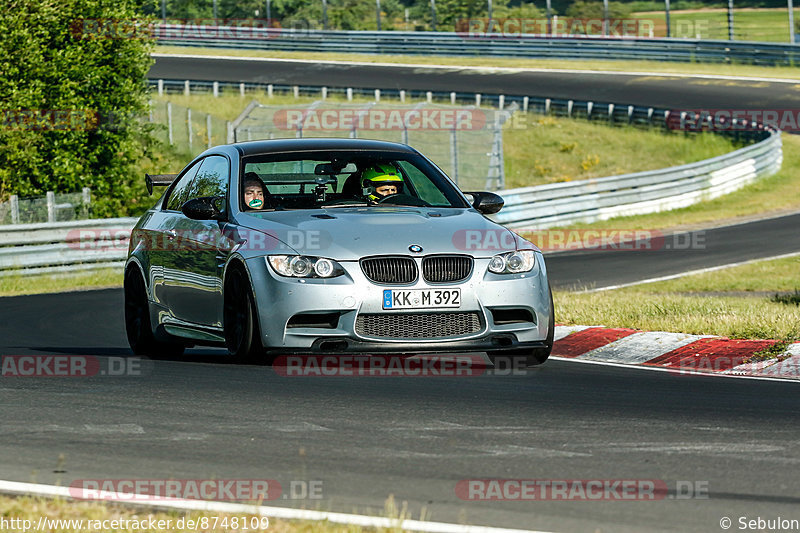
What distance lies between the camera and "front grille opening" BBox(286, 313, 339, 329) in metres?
8.78

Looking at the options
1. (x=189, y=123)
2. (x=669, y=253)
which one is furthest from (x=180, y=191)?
(x=189, y=123)

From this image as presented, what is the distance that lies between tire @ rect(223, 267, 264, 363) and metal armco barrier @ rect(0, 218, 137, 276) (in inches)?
514

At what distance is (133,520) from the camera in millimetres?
5078

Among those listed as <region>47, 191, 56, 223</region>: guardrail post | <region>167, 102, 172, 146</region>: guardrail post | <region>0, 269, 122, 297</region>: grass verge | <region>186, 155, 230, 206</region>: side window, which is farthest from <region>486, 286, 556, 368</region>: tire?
<region>167, 102, 172, 146</region>: guardrail post

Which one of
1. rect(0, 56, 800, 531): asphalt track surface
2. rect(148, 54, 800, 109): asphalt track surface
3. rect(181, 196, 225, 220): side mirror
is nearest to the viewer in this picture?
rect(0, 56, 800, 531): asphalt track surface

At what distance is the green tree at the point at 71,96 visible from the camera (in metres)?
26.9

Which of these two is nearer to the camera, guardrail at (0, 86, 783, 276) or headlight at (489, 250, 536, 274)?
headlight at (489, 250, 536, 274)

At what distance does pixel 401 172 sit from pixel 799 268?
481 inches

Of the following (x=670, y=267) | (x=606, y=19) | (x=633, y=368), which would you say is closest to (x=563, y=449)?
(x=633, y=368)

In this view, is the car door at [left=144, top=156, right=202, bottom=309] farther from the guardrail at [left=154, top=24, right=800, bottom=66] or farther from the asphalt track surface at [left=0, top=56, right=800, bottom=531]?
the guardrail at [left=154, top=24, right=800, bottom=66]

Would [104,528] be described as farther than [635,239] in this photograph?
No

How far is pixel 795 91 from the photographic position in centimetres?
4691

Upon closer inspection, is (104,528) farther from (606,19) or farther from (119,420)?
(606,19)

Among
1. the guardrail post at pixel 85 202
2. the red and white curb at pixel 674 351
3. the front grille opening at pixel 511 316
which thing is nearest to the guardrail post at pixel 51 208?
the guardrail post at pixel 85 202
